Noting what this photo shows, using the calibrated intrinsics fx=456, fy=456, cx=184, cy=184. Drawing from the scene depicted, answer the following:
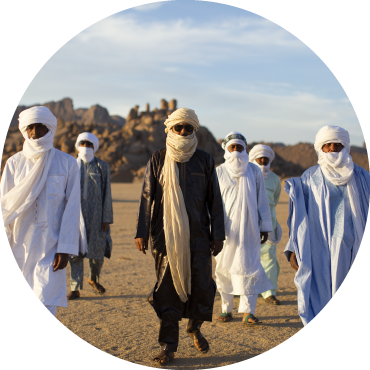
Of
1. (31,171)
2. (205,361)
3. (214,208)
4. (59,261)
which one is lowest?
(205,361)

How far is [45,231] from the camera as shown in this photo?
14.2 ft

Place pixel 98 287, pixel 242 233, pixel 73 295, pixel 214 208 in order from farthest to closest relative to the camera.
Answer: pixel 98 287
pixel 73 295
pixel 242 233
pixel 214 208

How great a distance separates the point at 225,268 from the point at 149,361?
169 centimetres

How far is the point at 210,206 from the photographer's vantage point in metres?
4.59

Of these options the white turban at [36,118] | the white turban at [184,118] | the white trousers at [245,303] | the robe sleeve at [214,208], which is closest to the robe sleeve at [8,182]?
the white turban at [36,118]

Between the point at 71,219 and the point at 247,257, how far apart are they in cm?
223

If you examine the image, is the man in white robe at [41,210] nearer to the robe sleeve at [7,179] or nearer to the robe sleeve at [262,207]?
the robe sleeve at [7,179]

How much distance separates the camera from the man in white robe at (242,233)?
546cm

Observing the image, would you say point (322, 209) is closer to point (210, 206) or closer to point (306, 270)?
point (306, 270)

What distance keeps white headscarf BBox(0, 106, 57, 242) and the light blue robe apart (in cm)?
242

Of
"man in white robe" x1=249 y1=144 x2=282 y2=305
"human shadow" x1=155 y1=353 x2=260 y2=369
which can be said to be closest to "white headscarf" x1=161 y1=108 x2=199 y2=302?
"human shadow" x1=155 y1=353 x2=260 y2=369

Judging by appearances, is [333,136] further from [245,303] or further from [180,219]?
[245,303]

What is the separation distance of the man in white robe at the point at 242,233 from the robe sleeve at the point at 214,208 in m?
1.08

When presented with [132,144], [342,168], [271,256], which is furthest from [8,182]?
[132,144]
